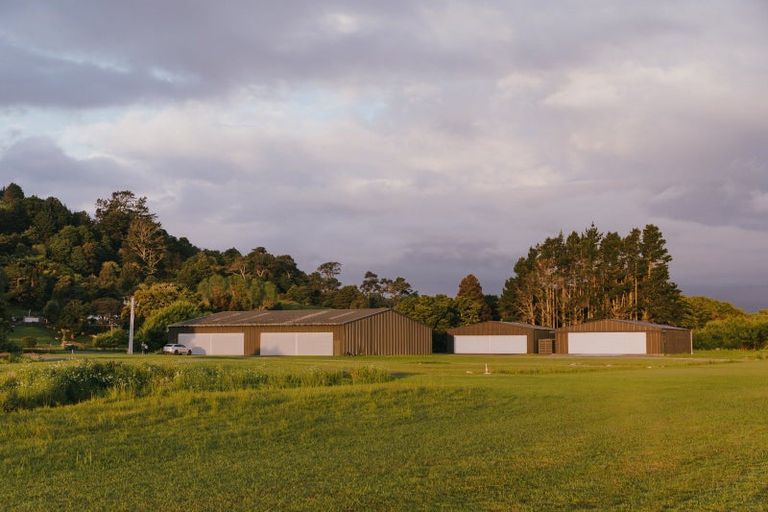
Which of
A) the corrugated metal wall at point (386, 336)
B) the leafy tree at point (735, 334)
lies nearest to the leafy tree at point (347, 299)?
the corrugated metal wall at point (386, 336)

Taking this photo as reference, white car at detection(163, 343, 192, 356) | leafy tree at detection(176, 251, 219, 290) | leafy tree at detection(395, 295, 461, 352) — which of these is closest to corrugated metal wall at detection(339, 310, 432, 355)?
leafy tree at detection(395, 295, 461, 352)

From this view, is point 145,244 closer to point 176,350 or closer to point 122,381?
point 176,350

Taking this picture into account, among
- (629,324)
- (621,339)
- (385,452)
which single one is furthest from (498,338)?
(385,452)

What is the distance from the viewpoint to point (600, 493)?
10.4m

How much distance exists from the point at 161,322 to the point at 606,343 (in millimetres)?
44750

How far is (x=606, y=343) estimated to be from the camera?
76.1m

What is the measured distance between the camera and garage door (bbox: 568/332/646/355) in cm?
7444

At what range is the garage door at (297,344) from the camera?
69938mm

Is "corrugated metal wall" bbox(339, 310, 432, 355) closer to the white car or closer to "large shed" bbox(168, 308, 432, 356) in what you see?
"large shed" bbox(168, 308, 432, 356)

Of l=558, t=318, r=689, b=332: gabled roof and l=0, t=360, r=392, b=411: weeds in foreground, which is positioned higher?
l=558, t=318, r=689, b=332: gabled roof

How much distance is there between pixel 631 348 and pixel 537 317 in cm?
3840

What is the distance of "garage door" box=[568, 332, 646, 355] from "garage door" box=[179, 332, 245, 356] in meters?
33.1

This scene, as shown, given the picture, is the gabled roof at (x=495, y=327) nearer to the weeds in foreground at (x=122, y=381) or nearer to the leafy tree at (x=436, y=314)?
the leafy tree at (x=436, y=314)

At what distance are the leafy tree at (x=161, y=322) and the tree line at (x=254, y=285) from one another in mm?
116
